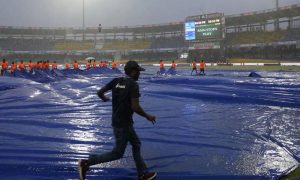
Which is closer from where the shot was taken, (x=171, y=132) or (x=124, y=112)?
(x=124, y=112)

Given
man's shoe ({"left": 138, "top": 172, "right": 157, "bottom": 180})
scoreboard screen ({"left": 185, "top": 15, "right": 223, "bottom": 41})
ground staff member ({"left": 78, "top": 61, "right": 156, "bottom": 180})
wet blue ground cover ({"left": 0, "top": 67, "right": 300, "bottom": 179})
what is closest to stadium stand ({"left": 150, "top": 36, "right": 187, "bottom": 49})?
scoreboard screen ({"left": 185, "top": 15, "right": 223, "bottom": 41})

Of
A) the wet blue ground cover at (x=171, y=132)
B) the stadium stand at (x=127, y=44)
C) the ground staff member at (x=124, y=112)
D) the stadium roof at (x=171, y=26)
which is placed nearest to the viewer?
the ground staff member at (x=124, y=112)

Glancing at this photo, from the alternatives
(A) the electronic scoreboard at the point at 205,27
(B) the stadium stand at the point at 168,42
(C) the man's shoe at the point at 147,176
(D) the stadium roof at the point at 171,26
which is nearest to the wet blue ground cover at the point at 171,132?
(C) the man's shoe at the point at 147,176

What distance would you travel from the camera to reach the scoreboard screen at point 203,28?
47.2 m

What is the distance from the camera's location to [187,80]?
16.3 metres

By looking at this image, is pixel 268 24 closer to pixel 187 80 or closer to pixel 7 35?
pixel 187 80

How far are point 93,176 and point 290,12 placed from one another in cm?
5743

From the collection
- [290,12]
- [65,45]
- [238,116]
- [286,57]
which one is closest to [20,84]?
[238,116]

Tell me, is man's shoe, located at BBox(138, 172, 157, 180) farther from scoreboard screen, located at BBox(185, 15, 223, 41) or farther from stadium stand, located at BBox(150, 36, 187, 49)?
stadium stand, located at BBox(150, 36, 187, 49)

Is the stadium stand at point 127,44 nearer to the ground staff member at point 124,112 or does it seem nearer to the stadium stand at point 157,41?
the stadium stand at point 157,41

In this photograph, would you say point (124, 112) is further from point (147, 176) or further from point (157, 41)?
point (157, 41)

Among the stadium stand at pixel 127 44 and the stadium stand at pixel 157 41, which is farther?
the stadium stand at pixel 127 44

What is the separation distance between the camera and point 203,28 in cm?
4850

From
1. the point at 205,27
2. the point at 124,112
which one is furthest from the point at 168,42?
the point at 124,112
